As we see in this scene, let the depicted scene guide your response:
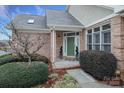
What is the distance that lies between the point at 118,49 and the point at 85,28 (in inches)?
213

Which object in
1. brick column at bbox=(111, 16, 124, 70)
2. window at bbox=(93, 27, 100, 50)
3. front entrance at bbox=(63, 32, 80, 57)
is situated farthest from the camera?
front entrance at bbox=(63, 32, 80, 57)

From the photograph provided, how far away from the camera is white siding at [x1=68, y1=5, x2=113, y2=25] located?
10106 mm

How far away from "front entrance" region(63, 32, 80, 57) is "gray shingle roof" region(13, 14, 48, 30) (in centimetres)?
239

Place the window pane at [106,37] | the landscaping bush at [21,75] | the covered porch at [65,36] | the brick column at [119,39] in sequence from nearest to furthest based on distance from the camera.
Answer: the landscaping bush at [21,75]
the brick column at [119,39]
the window pane at [106,37]
the covered porch at [65,36]

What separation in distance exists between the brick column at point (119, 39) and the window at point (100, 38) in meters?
0.72

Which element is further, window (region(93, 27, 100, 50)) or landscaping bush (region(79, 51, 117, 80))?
window (region(93, 27, 100, 50))

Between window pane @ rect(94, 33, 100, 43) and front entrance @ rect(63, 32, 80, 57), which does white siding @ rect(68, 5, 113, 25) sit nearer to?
window pane @ rect(94, 33, 100, 43)

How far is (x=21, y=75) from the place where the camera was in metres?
7.52

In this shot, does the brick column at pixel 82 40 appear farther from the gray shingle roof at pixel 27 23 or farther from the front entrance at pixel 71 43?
the gray shingle roof at pixel 27 23

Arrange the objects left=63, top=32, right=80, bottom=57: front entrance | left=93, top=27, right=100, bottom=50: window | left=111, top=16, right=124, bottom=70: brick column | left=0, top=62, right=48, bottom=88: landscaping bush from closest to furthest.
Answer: left=0, top=62, right=48, bottom=88: landscaping bush → left=111, top=16, right=124, bottom=70: brick column → left=93, top=27, right=100, bottom=50: window → left=63, top=32, right=80, bottom=57: front entrance

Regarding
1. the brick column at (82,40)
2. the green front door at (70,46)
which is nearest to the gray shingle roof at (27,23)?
the green front door at (70,46)

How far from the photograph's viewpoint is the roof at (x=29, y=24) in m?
14.9

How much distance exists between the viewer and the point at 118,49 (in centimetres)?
796

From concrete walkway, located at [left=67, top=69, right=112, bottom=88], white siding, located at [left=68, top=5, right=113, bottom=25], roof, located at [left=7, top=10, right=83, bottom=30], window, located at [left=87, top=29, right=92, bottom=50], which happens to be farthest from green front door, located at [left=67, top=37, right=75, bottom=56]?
concrete walkway, located at [left=67, top=69, right=112, bottom=88]
